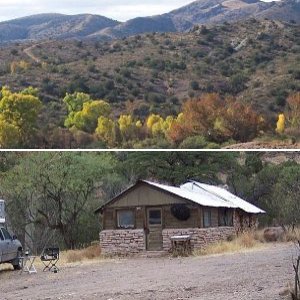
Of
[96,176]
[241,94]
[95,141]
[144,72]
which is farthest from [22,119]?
[96,176]

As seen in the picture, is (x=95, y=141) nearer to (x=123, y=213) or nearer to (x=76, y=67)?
(x=76, y=67)

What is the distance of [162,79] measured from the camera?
598cm

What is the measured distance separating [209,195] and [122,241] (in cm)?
75

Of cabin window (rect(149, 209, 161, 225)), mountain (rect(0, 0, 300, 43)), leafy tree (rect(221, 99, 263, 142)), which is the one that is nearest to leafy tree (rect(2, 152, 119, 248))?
cabin window (rect(149, 209, 161, 225))

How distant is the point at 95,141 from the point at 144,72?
0.60 meters

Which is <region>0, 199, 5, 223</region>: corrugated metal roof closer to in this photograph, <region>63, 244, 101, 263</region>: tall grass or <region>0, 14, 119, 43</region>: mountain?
<region>63, 244, 101, 263</region>: tall grass

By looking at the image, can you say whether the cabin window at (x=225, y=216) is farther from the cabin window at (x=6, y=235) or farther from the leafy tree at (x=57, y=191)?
the cabin window at (x=6, y=235)

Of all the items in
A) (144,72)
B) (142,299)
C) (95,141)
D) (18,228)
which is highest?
(144,72)

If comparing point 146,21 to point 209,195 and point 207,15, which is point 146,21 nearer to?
point 207,15

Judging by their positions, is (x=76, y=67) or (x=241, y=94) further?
(x=76, y=67)

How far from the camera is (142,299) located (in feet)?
22.2

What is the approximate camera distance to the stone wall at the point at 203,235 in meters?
6.93

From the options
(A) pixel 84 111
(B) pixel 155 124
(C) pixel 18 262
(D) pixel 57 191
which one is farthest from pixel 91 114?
(C) pixel 18 262

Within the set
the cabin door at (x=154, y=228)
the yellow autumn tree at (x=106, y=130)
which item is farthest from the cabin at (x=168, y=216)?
the yellow autumn tree at (x=106, y=130)
